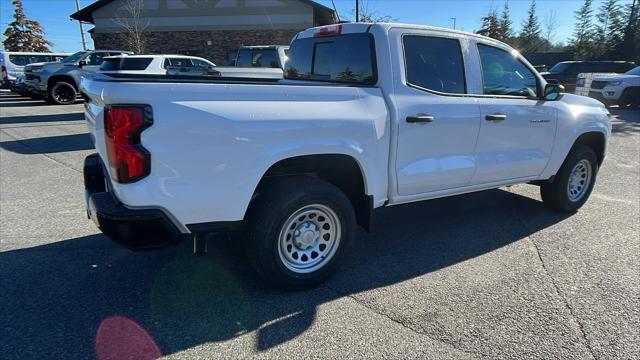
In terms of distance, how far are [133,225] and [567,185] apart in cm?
476

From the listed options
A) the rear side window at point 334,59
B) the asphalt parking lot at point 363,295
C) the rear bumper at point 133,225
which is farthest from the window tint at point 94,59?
the rear bumper at point 133,225

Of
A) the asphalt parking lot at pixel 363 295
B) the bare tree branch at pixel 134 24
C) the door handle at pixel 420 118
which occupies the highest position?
the bare tree branch at pixel 134 24

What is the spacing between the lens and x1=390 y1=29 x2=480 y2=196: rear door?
3.59 m

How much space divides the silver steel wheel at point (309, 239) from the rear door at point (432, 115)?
0.70m

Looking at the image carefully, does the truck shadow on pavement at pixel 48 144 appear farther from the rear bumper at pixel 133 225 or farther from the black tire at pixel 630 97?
the black tire at pixel 630 97

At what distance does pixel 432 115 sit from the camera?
3.68m

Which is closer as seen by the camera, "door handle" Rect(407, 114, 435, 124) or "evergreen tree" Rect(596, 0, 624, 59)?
"door handle" Rect(407, 114, 435, 124)

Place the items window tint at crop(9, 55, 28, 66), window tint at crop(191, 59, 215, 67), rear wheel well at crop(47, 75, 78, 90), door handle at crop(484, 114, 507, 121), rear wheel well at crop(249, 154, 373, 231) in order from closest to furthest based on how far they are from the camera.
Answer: rear wheel well at crop(249, 154, 373, 231)
door handle at crop(484, 114, 507, 121)
window tint at crop(191, 59, 215, 67)
rear wheel well at crop(47, 75, 78, 90)
window tint at crop(9, 55, 28, 66)

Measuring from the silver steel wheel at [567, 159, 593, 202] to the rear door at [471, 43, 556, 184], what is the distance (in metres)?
0.75

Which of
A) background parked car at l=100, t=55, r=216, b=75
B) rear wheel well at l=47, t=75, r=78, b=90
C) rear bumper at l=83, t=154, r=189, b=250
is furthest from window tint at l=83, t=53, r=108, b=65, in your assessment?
rear bumper at l=83, t=154, r=189, b=250

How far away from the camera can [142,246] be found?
2734 mm

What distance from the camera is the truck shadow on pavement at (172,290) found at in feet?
9.07

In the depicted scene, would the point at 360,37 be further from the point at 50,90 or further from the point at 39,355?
the point at 50,90

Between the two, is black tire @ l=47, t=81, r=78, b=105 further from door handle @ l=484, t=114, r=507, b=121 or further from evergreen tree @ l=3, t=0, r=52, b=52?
evergreen tree @ l=3, t=0, r=52, b=52
